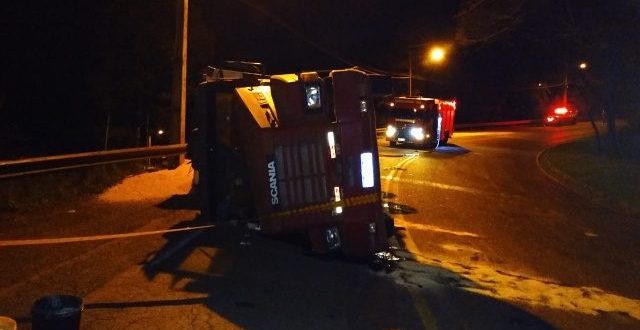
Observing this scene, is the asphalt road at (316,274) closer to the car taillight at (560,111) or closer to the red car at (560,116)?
the red car at (560,116)

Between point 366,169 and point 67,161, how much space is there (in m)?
7.46

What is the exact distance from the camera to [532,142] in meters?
41.0

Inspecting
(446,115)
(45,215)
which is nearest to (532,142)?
(446,115)

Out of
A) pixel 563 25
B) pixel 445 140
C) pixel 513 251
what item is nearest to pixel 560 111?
pixel 445 140

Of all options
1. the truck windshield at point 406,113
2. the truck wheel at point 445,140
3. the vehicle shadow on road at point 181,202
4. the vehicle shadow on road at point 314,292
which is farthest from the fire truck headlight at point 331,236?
the truck wheel at point 445,140

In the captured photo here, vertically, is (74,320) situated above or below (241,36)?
below

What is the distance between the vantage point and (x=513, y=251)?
1075cm

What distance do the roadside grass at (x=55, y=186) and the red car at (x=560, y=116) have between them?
51462mm

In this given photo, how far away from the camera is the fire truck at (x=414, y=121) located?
3222 cm

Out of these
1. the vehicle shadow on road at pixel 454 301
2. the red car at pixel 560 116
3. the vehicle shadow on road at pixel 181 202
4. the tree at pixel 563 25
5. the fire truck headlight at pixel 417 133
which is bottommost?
the vehicle shadow on road at pixel 454 301

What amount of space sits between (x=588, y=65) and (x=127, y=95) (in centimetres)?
2003

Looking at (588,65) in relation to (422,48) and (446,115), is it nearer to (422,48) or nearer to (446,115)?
(446,115)

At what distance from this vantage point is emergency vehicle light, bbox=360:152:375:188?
26.8 ft

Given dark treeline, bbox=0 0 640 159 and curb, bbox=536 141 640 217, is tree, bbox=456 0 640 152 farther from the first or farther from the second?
curb, bbox=536 141 640 217
